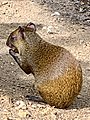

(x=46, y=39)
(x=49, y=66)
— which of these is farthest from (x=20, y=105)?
(x=46, y=39)

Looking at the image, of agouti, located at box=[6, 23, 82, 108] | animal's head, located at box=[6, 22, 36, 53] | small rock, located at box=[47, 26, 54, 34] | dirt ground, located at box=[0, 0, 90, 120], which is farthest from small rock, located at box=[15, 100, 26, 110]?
small rock, located at box=[47, 26, 54, 34]

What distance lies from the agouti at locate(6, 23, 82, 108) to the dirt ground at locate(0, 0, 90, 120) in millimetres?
190

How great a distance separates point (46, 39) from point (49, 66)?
241cm

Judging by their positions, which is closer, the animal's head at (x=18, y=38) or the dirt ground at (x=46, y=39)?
the dirt ground at (x=46, y=39)

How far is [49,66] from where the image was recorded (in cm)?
504

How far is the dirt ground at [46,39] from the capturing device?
494 cm

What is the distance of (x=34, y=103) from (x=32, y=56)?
55cm

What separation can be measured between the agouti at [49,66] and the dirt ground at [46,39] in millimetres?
190

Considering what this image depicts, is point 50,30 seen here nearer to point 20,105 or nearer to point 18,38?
point 18,38

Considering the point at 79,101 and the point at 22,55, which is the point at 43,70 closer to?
the point at 22,55

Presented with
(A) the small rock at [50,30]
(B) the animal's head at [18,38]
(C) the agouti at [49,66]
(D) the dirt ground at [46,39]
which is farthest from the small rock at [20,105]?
(A) the small rock at [50,30]

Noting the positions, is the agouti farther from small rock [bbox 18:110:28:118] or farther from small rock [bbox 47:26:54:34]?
small rock [bbox 47:26:54:34]

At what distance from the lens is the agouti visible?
495 centimetres

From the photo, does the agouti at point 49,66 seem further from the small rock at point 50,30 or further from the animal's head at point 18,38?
the small rock at point 50,30
